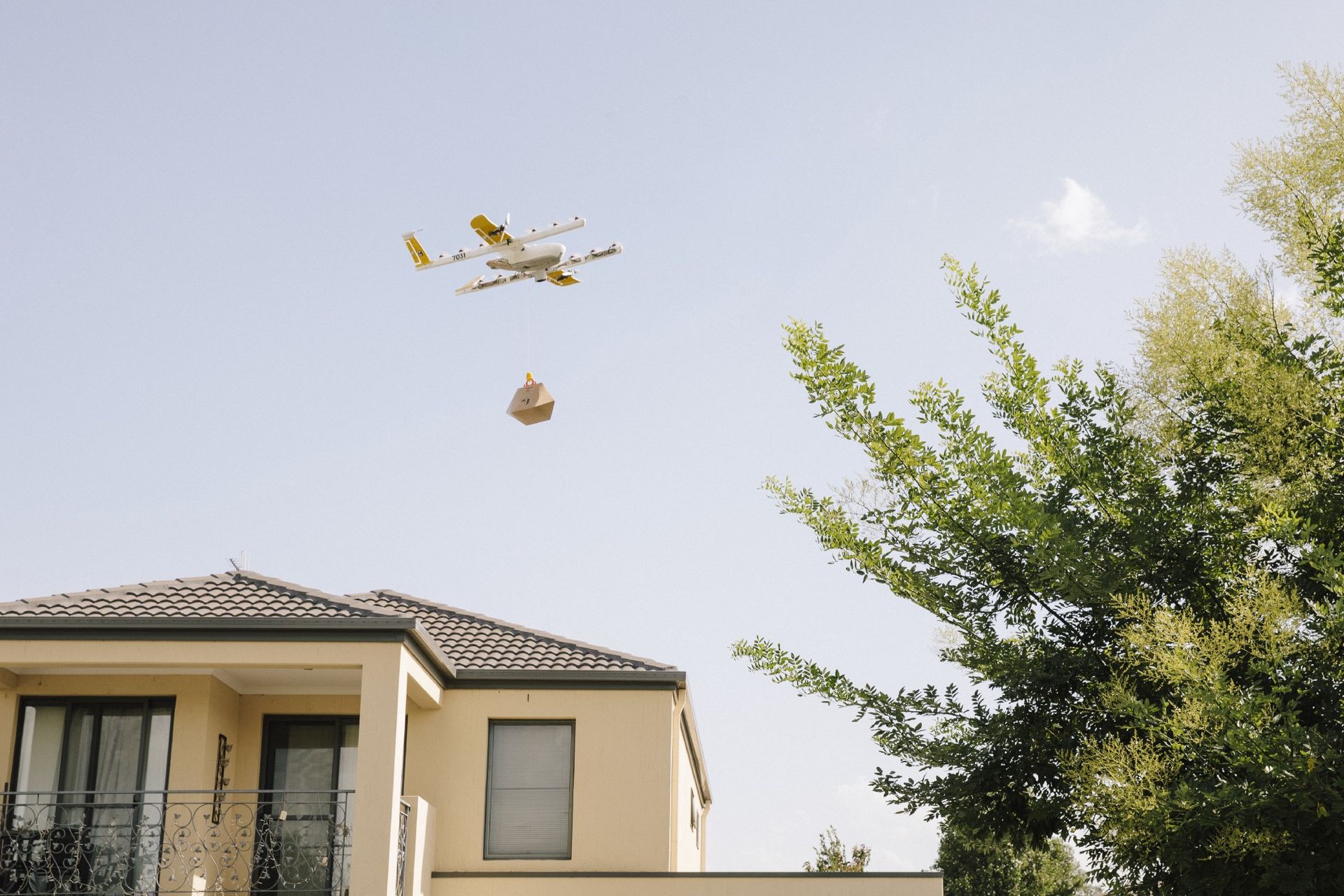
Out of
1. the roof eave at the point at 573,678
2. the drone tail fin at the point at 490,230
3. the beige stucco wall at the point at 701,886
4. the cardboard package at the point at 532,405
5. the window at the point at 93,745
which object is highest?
the drone tail fin at the point at 490,230

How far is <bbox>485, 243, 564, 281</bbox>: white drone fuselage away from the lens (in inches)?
587

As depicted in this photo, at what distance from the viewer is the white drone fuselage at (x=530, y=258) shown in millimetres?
14906

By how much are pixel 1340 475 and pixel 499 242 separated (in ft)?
29.3

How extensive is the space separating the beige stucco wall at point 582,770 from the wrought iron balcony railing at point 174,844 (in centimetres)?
118

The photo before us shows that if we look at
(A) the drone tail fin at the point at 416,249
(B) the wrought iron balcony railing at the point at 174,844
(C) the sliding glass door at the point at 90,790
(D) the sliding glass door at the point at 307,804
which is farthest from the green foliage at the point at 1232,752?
(C) the sliding glass door at the point at 90,790

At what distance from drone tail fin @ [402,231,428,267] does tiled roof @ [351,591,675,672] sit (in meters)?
4.86

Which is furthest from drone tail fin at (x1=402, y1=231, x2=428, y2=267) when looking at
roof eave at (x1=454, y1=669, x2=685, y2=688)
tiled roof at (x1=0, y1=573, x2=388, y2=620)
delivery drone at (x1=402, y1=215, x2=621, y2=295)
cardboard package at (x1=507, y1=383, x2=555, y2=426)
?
roof eave at (x1=454, y1=669, x2=685, y2=688)

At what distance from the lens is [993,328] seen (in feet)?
49.5

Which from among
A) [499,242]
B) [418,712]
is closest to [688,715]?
[418,712]

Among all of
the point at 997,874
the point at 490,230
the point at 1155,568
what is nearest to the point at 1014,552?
the point at 1155,568

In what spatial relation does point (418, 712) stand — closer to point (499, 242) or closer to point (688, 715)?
point (688, 715)

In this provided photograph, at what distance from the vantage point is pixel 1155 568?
13.8m

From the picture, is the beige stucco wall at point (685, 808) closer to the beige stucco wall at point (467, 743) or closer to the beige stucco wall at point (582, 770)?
the beige stucco wall at point (467, 743)

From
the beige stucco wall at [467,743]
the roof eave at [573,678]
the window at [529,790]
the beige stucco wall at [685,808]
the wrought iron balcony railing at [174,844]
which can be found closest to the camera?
the wrought iron balcony railing at [174,844]
